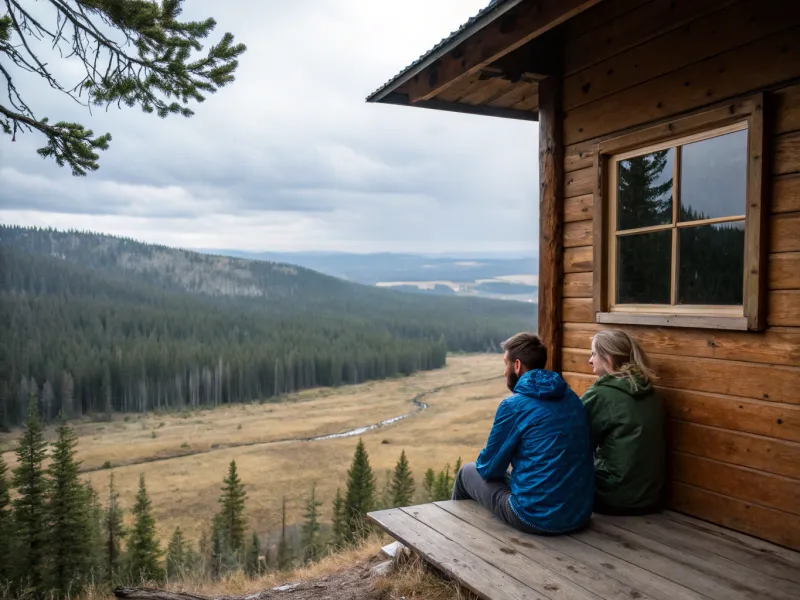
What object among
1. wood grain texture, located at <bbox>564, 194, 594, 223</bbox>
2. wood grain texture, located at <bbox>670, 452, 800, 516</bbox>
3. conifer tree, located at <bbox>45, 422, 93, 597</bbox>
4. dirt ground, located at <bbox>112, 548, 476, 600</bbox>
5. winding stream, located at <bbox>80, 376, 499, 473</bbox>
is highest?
wood grain texture, located at <bbox>564, 194, 594, 223</bbox>

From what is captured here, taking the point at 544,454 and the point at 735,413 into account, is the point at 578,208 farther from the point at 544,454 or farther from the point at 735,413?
the point at 544,454

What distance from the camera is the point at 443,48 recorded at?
3822 mm

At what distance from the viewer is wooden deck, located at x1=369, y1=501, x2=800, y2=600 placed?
249 centimetres

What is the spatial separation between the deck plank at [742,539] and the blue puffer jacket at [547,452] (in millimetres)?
685

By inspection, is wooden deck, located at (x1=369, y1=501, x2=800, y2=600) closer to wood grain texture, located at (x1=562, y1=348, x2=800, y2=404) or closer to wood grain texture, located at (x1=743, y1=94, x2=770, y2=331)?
wood grain texture, located at (x1=562, y1=348, x2=800, y2=404)

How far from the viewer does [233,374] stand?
73.5 m

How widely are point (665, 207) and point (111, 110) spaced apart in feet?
17.0

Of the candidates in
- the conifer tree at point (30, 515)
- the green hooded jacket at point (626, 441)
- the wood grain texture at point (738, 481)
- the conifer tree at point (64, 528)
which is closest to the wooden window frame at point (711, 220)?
the green hooded jacket at point (626, 441)

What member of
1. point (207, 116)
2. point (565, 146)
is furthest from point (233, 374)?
point (207, 116)

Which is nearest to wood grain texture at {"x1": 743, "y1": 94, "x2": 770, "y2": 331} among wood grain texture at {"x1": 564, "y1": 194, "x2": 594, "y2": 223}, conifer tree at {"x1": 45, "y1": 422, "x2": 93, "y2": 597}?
wood grain texture at {"x1": 564, "y1": 194, "x2": 594, "y2": 223}

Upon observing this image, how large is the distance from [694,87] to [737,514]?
2.49 meters

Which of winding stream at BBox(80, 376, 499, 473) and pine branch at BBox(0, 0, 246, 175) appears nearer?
pine branch at BBox(0, 0, 246, 175)

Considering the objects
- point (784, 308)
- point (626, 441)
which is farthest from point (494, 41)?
point (626, 441)

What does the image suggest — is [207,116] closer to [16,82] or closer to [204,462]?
[204,462]
